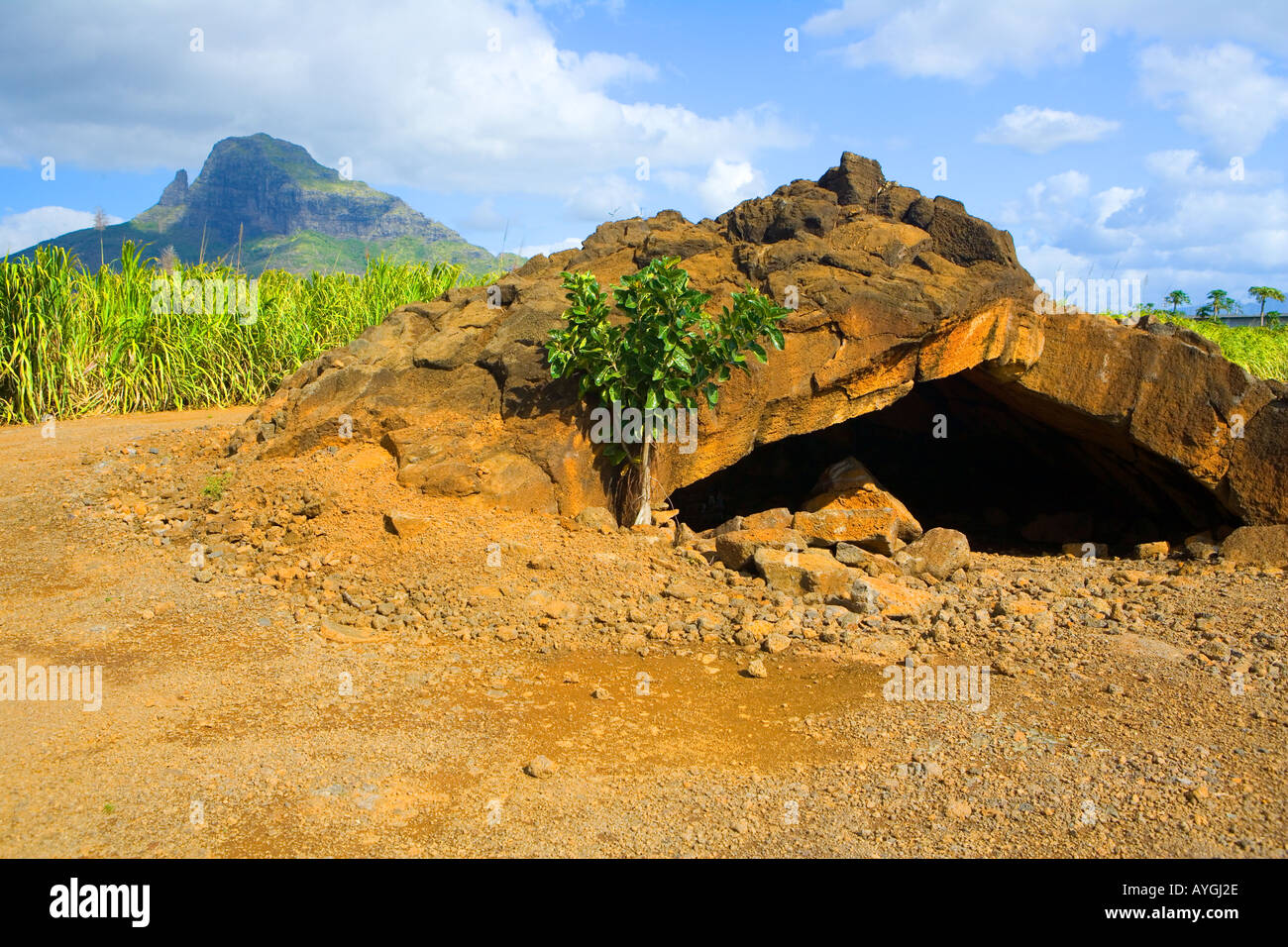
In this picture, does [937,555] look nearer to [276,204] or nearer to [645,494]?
[645,494]

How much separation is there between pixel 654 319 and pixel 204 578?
9.61ft

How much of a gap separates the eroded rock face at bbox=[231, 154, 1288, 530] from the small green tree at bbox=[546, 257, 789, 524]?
41cm

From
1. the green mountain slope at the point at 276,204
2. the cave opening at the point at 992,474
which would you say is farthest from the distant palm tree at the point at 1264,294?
the green mountain slope at the point at 276,204

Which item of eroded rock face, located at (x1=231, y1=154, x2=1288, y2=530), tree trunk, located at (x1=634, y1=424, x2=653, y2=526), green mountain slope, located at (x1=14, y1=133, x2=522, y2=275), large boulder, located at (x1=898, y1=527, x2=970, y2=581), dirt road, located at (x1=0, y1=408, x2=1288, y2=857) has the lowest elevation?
dirt road, located at (x1=0, y1=408, x2=1288, y2=857)

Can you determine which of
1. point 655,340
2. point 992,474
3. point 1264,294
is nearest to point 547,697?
point 655,340

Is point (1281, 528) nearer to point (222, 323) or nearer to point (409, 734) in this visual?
point (409, 734)

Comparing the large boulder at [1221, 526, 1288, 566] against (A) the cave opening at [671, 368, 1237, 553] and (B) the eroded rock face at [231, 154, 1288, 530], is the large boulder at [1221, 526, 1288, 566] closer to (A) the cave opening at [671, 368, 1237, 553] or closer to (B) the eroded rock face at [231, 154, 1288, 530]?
(B) the eroded rock face at [231, 154, 1288, 530]

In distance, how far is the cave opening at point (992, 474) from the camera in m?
7.29

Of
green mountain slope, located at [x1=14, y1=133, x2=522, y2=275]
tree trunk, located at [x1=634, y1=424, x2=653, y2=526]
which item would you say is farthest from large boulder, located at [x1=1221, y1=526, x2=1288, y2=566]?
green mountain slope, located at [x1=14, y1=133, x2=522, y2=275]

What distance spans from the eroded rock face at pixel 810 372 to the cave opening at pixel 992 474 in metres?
0.30

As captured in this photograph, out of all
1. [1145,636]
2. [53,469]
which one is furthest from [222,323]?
[1145,636]

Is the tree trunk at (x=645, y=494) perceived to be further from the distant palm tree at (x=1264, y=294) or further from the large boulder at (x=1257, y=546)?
the distant palm tree at (x=1264, y=294)

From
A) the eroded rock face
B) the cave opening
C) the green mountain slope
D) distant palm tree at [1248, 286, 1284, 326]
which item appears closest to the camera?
the eroded rock face

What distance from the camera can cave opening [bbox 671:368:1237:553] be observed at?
7285 millimetres
